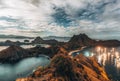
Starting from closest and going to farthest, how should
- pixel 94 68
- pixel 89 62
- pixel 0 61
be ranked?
pixel 94 68
pixel 89 62
pixel 0 61

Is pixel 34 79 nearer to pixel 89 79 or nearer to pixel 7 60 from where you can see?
pixel 89 79

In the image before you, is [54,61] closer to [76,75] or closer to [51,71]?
[51,71]

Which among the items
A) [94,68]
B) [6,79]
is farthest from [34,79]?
[6,79]

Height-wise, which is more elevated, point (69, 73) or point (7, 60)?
point (69, 73)

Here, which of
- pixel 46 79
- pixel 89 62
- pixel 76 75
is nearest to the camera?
pixel 46 79

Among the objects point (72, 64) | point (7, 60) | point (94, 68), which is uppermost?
point (72, 64)

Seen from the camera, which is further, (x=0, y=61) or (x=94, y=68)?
(x=0, y=61)

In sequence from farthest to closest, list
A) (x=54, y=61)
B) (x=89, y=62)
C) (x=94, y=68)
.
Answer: (x=89, y=62) < (x=94, y=68) < (x=54, y=61)

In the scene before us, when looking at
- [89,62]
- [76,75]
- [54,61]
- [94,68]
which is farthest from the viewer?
[89,62]

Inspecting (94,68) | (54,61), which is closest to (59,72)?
(54,61)

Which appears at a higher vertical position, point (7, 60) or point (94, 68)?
point (94, 68)
